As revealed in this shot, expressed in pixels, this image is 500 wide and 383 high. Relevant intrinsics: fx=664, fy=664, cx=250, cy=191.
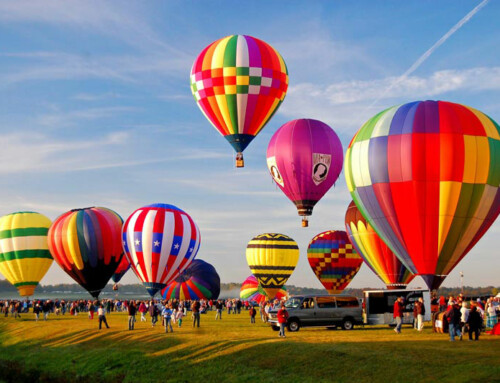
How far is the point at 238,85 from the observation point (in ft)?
156

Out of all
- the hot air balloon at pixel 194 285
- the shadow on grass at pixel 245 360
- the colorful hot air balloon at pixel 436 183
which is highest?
the colorful hot air balloon at pixel 436 183

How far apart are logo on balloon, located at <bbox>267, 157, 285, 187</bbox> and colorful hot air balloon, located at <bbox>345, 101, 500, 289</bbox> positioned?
57.3 ft

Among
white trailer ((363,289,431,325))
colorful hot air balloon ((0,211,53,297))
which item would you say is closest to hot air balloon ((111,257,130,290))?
colorful hot air balloon ((0,211,53,297))

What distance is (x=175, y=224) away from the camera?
52.8 m

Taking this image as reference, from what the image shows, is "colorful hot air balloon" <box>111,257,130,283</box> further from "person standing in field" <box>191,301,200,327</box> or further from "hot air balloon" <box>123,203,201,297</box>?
"person standing in field" <box>191,301,200,327</box>

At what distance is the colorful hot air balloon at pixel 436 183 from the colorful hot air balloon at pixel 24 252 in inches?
1485

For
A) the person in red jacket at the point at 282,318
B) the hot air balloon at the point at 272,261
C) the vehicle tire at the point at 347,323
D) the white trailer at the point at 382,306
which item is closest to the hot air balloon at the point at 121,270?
the hot air balloon at the point at 272,261

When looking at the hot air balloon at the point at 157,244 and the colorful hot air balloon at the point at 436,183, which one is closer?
the colorful hot air balloon at the point at 436,183

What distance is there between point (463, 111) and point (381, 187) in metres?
5.97

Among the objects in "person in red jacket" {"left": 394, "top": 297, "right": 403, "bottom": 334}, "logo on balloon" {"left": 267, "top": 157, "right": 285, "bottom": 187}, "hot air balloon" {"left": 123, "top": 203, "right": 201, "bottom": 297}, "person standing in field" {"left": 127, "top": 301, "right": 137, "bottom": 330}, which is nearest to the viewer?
"person in red jacket" {"left": 394, "top": 297, "right": 403, "bottom": 334}

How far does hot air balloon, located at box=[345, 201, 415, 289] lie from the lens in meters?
47.8

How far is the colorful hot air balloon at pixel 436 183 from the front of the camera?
33.8 m

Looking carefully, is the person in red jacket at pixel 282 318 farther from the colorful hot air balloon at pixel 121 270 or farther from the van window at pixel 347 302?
the colorful hot air balloon at pixel 121 270

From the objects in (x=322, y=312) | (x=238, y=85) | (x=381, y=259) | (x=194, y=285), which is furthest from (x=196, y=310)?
(x=194, y=285)
